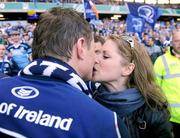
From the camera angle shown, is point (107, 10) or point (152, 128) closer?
point (152, 128)

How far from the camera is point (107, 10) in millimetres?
43844

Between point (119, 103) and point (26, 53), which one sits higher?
point (119, 103)

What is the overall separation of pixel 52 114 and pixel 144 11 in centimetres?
805

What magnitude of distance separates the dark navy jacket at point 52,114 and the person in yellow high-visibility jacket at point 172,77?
2.69 m

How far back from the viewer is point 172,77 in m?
4.24

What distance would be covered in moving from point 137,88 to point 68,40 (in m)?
0.95

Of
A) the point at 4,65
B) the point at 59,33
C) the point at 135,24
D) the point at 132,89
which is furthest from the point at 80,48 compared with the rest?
the point at 135,24

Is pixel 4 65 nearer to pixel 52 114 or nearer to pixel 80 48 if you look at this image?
pixel 80 48

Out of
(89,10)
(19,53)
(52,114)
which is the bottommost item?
(19,53)

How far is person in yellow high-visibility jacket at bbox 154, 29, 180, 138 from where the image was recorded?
4.11 m

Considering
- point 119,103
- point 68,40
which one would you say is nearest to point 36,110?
point 68,40

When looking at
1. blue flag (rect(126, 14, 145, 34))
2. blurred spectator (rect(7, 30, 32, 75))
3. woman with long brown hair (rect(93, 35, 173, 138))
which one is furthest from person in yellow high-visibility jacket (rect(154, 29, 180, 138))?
blue flag (rect(126, 14, 145, 34))

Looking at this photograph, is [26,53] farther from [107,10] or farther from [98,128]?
[107,10]

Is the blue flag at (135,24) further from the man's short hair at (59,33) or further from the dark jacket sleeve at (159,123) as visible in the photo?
the man's short hair at (59,33)
